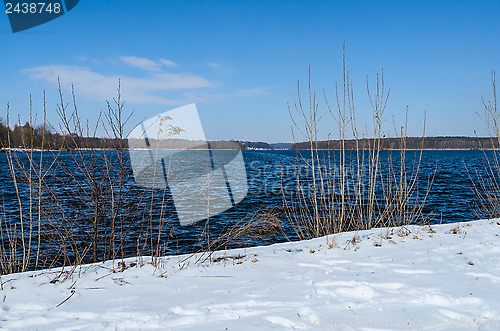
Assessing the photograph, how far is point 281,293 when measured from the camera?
10.7 ft

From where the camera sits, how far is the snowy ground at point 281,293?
2.70m

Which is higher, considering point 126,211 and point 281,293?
point 281,293

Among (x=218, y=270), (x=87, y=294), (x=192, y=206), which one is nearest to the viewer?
(x=87, y=294)

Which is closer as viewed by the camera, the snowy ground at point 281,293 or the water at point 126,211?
the snowy ground at point 281,293

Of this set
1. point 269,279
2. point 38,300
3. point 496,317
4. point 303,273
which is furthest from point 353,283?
point 38,300

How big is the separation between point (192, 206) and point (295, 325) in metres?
9.70

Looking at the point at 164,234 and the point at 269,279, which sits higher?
the point at 269,279

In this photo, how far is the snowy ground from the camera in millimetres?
2701

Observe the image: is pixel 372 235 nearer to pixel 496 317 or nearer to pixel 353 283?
pixel 353 283

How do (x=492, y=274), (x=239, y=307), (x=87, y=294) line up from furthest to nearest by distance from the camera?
(x=492, y=274)
(x=87, y=294)
(x=239, y=307)

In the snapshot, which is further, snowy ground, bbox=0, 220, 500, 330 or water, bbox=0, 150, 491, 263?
water, bbox=0, 150, 491, 263

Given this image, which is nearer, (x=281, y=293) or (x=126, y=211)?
(x=281, y=293)

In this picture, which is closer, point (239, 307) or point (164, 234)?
point (239, 307)

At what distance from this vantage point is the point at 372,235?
18.0 feet
